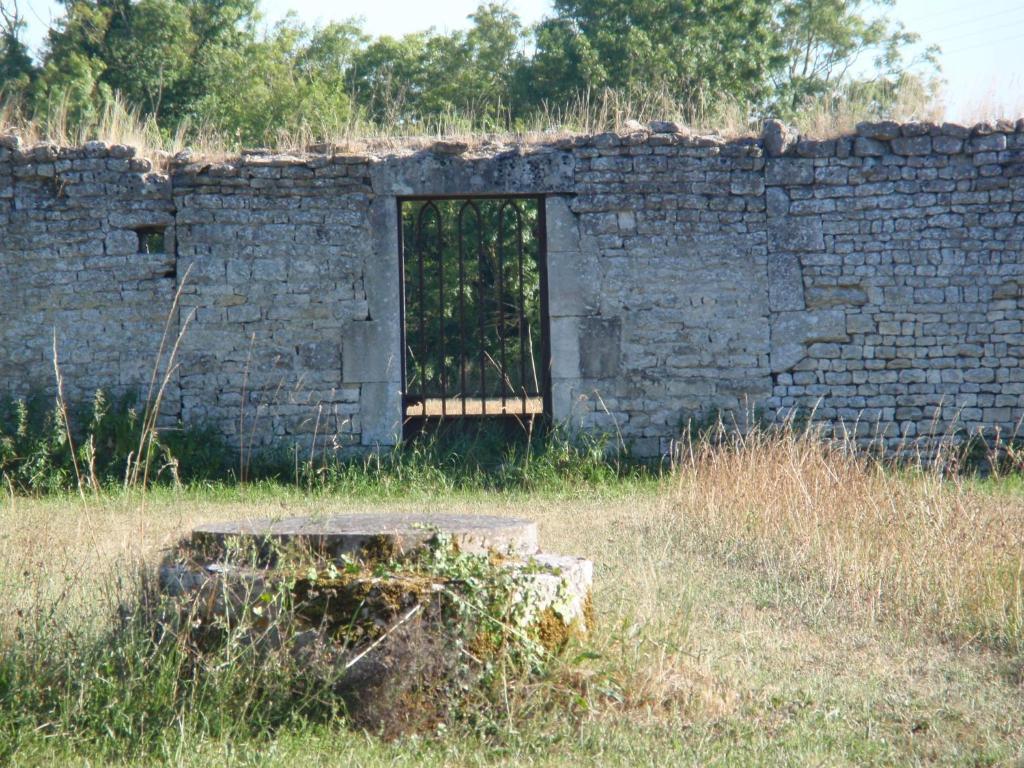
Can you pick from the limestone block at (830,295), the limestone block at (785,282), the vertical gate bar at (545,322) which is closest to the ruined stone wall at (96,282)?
the vertical gate bar at (545,322)

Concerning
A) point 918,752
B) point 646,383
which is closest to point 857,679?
point 918,752

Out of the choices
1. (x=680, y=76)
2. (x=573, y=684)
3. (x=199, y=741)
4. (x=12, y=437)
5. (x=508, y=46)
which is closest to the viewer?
(x=199, y=741)

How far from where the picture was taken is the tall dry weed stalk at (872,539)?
459 cm

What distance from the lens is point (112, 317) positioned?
867 centimetres

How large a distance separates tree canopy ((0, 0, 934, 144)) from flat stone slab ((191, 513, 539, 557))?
12.9 m

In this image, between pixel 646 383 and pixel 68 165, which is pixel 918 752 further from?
pixel 68 165

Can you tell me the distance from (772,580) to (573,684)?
2005mm

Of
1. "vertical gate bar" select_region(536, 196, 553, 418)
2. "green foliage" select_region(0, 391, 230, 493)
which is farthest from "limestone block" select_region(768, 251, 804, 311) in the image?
"green foliage" select_region(0, 391, 230, 493)

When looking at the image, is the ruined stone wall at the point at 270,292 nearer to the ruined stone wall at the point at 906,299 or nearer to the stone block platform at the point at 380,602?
the ruined stone wall at the point at 906,299

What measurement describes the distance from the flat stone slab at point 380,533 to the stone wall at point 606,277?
4711mm

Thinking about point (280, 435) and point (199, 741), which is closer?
point (199, 741)

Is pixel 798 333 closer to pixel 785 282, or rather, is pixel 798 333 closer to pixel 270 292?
→ pixel 785 282

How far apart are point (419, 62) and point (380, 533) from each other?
25.0 metres

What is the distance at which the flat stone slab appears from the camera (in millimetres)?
3582
